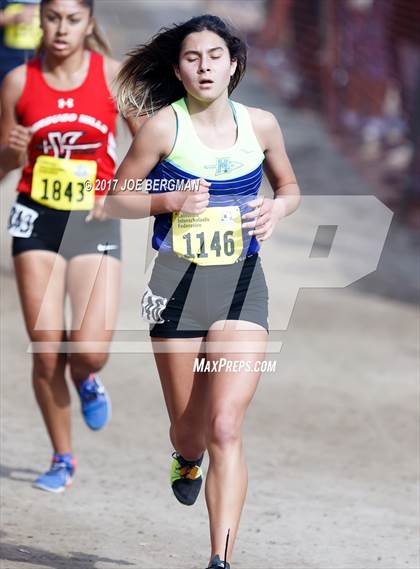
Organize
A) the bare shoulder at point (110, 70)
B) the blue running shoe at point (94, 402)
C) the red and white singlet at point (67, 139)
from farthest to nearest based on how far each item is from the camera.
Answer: the blue running shoe at point (94, 402) → the bare shoulder at point (110, 70) → the red and white singlet at point (67, 139)

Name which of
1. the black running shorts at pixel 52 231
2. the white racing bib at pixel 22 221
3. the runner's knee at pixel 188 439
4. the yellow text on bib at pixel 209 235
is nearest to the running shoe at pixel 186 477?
the runner's knee at pixel 188 439

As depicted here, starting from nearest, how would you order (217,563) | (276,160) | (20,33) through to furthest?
1. (217,563)
2. (276,160)
3. (20,33)

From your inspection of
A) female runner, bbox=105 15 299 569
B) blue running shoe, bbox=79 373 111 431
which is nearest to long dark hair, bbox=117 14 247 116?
female runner, bbox=105 15 299 569

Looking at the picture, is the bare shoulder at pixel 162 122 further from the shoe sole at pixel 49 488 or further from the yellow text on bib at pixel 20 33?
the yellow text on bib at pixel 20 33

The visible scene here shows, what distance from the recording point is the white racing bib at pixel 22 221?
18.7 ft

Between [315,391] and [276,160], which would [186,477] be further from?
[315,391]

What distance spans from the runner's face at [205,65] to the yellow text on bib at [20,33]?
4772 millimetres

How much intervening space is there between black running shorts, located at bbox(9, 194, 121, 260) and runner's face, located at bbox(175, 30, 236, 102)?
1427mm

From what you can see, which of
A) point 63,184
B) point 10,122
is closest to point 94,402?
point 63,184

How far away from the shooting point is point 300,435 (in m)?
7.07

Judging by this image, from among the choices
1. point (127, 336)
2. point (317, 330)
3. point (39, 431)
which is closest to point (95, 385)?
point (39, 431)

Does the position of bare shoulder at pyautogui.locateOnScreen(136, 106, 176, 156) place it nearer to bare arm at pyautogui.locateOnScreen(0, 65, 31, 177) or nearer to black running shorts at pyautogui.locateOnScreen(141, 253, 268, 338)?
black running shorts at pyautogui.locateOnScreen(141, 253, 268, 338)

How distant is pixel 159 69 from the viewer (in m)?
4.65

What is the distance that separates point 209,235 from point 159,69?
654 millimetres
